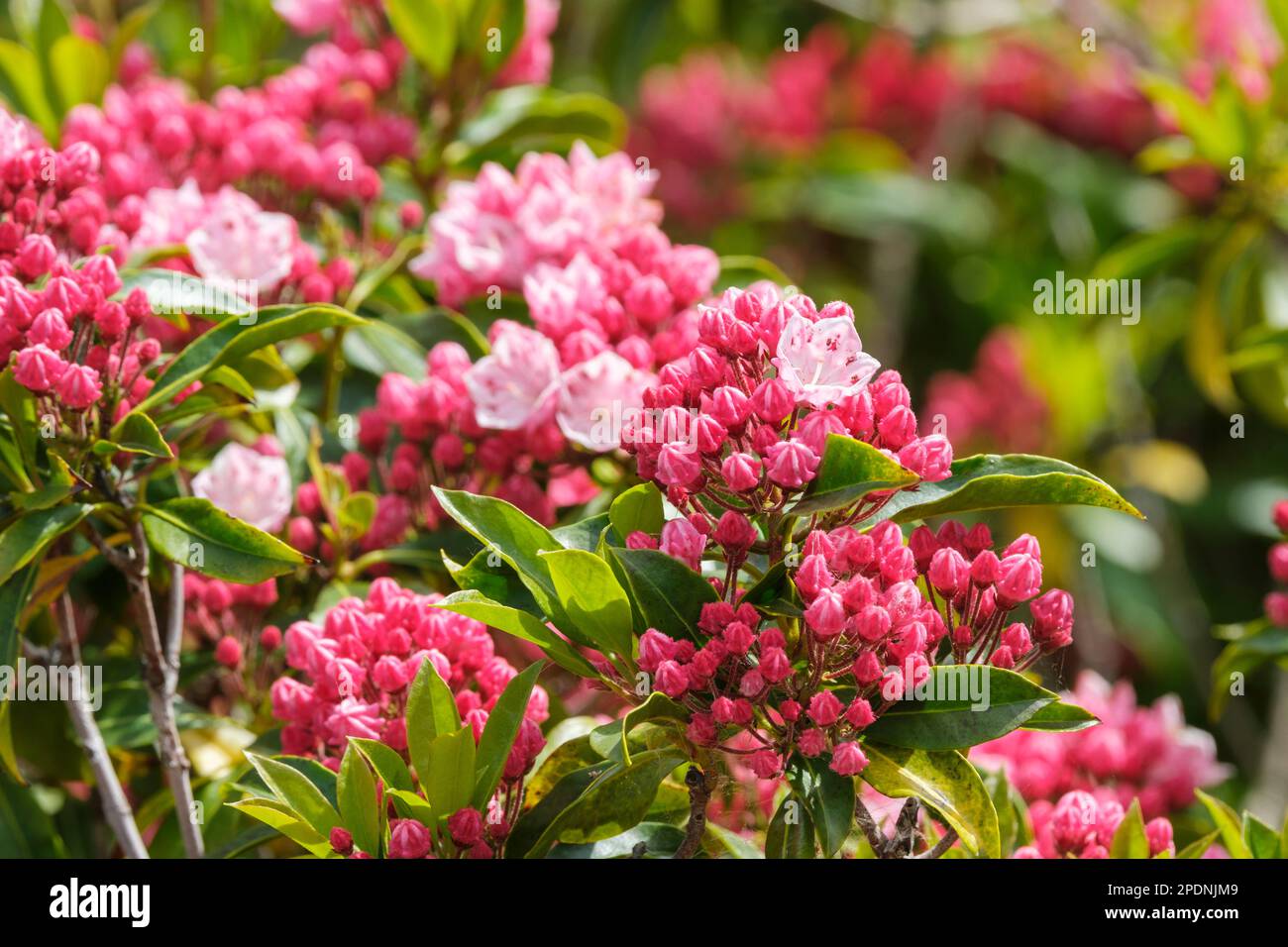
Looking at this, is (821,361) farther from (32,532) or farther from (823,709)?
(32,532)

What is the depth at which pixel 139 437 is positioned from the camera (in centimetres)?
190

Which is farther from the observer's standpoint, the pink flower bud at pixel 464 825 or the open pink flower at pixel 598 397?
the open pink flower at pixel 598 397

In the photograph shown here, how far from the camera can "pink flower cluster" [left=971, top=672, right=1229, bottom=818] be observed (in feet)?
8.06

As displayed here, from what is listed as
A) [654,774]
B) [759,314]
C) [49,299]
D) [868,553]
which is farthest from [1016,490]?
[49,299]

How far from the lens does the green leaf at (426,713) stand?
5.79 ft

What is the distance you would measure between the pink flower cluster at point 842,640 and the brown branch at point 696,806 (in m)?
0.06

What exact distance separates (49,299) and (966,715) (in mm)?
1208

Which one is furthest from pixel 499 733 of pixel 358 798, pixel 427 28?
pixel 427 28

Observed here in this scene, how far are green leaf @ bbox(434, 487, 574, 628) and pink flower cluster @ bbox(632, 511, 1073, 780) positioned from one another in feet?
0.37

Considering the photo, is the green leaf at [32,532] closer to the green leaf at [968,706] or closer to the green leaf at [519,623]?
the green leaf at [519,623]

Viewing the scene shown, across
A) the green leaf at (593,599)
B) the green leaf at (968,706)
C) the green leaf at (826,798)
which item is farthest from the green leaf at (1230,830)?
the green leaf at (593,599)

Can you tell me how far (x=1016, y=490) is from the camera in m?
1.69

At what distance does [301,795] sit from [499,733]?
0.24 metres
